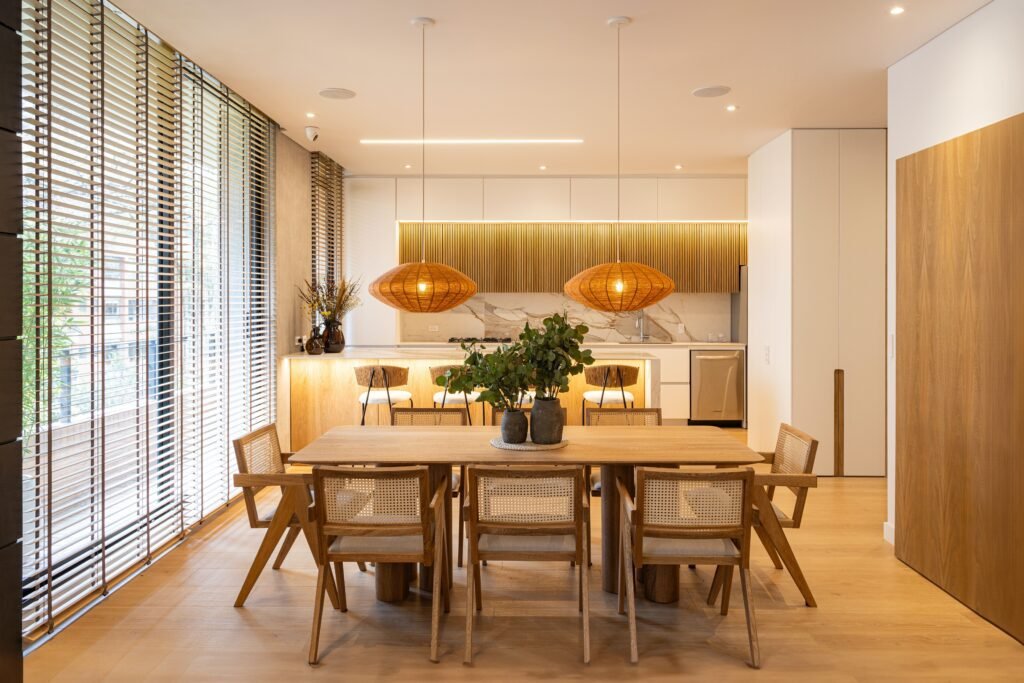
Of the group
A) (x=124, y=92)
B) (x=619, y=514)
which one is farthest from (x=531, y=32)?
(x=619, y=514)

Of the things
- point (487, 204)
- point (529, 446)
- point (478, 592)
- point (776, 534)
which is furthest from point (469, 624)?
point (487, 204)

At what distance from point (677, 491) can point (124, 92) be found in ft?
10.8

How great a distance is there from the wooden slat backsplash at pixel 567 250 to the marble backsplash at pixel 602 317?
36cm

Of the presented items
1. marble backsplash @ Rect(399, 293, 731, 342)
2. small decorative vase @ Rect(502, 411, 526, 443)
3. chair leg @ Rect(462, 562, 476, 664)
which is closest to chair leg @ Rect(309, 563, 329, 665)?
chair leg @ Rect(462, 562, 476, 664)

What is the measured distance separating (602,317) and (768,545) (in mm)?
5492

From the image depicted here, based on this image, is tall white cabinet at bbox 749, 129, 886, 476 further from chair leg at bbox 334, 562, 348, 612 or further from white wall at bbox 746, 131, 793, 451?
chair leg at bbox 334, 562, 348, 612

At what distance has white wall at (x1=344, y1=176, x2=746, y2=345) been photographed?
27.1ft

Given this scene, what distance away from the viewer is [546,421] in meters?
3.53

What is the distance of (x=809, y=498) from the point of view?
17.8 feet

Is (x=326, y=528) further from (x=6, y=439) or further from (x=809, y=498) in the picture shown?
(x=809, y=498)

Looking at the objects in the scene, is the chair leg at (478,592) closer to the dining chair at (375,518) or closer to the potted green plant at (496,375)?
the dining chair at (375,518)

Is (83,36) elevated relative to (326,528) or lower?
elevated

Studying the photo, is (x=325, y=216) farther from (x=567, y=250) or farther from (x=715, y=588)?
(x=715, y=588)

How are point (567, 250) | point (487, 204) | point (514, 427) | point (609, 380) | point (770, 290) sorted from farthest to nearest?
point (567, 250)
point (487, 204)
point (770, 290)
point (609, 380)
point (514, 427)
